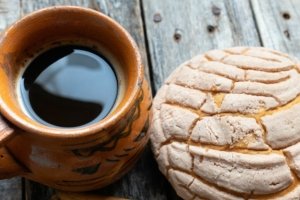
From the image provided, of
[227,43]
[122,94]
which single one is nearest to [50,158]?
[122,94]

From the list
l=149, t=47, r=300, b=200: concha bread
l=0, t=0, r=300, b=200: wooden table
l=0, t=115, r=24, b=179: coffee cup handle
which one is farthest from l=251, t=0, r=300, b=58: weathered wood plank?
l=0, t=115, r=24, b=179: coffee cup handle

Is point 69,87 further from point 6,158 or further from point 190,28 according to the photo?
point 190,28

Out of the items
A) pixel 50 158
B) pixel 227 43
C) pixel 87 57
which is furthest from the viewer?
pixel 227 43

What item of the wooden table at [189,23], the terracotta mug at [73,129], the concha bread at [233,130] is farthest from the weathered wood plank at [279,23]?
the terracotta mug at [73,129]

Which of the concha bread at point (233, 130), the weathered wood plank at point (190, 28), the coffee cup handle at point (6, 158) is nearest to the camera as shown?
the coffee cup handle at point (6, 158)

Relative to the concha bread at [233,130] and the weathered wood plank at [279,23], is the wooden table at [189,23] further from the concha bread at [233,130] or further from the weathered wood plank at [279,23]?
the concha bread at [233,130]

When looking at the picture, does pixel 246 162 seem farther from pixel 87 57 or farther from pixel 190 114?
pixel 87 57
